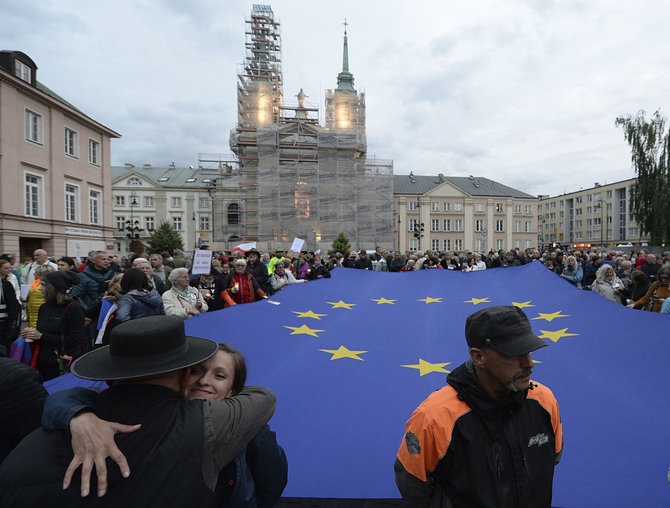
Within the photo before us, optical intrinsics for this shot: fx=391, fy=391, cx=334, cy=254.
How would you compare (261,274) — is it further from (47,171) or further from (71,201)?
(71,201)

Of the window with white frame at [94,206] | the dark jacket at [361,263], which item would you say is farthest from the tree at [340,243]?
the dark jacket at [361,263]

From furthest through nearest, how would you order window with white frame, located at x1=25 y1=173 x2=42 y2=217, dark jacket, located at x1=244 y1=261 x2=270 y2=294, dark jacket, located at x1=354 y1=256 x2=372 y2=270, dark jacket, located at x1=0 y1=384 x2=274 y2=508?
window with white frame, located at x1=25 y1=173 x2=42 y2=217, dark jacket, located at x1=354 y1=256 x2=372 y2=270, dark jacket, located at x1=244 y1=261 x2=270 y2=294, dark jacket, located at x1=0 y1=384 x2=274 y2=508

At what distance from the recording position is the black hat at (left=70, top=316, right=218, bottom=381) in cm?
130

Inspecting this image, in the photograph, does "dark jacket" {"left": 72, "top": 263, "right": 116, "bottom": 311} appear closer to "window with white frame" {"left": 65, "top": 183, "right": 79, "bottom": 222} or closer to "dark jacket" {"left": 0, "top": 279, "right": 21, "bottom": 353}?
"dark jacket" {"left": 0, "top": 279, "right": 21, "bottom": 353}

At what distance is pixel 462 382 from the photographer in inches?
67.6

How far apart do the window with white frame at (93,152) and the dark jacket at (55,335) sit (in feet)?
96.0

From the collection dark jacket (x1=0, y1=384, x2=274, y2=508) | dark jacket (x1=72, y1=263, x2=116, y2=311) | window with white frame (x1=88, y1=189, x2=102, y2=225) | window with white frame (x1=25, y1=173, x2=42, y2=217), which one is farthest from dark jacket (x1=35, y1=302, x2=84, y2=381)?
window with white frame (x1=88, y1=189, x2=102, y2=225)

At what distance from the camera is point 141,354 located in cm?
132

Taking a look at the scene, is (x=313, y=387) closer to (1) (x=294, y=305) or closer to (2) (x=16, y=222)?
(1) (x=294, y=305)

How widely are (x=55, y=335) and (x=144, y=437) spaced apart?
3.91 m

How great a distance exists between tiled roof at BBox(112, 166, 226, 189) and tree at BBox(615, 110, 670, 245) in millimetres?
57196

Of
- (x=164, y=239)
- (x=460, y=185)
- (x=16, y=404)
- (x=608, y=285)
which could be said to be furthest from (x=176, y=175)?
(x=16, y=404)

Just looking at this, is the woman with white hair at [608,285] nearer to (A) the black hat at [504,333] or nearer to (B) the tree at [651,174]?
(A) the black hat at [504,333]

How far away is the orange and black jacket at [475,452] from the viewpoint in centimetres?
163
